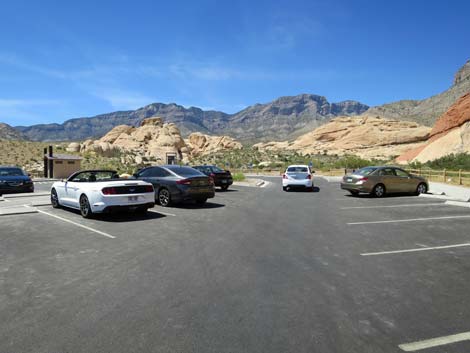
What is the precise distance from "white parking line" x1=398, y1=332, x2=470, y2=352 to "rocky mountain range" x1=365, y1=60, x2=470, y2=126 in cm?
8748

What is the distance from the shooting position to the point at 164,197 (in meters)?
13.7

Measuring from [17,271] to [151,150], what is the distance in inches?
3151

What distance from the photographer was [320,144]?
96.1m

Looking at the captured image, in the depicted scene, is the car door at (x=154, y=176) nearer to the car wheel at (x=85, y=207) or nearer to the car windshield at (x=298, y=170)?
the car wheel at (x=85, y=207)

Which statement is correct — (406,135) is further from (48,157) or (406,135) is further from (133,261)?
(133,261)

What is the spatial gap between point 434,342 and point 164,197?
36.9 feet

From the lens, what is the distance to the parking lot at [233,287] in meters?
3.54

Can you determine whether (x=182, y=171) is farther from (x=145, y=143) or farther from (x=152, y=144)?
(x=145, y=143)

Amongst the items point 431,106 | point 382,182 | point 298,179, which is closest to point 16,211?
point 298,179

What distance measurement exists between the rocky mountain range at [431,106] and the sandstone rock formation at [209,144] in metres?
53.6

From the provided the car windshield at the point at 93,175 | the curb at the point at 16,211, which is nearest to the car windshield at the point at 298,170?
the car windshield at the point at 93,175

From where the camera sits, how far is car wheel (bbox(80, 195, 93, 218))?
34.6 ft

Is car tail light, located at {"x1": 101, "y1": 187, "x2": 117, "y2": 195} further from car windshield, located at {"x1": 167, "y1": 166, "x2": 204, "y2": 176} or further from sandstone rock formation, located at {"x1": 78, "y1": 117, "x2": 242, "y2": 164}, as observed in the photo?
sandstone rock formation, located at {"x1": 78, "y1": 117, "x2": 242, "y2": 164}

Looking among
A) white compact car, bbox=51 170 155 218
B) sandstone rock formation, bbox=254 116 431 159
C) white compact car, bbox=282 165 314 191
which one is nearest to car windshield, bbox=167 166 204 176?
white compact car, bbox=51 170 155 218
